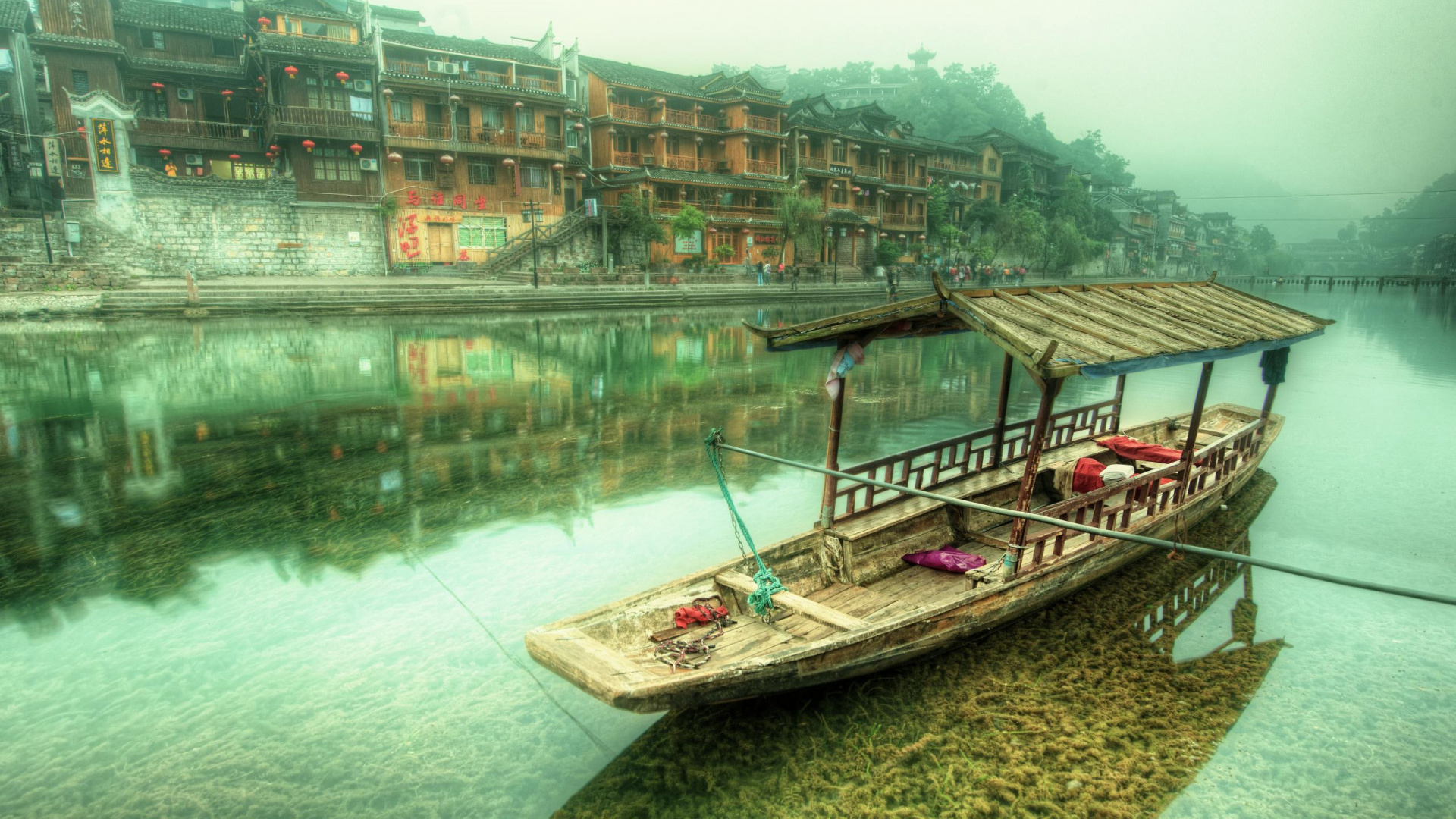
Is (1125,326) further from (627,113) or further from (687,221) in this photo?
(627,113)

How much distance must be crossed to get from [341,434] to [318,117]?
25.7 meters

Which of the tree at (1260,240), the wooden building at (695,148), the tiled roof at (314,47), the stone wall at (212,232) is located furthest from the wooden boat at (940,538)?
the tree at (1260,240)

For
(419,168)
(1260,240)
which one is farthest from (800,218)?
(1260,240)

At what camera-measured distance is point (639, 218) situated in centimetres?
3653

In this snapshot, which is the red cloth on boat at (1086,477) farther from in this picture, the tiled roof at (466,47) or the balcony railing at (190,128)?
the balcony railing at (190,128)

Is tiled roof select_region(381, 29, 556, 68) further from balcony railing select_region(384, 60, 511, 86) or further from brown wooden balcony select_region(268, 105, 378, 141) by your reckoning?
brown wooden balcony select_region(268, 105, 378, 141)

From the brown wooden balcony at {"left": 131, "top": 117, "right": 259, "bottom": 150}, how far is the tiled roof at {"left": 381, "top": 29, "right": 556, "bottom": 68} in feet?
25.4

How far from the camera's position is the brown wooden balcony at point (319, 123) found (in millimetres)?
31547

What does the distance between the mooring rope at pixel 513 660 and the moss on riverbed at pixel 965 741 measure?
300mm

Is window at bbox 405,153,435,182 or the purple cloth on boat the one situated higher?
window at bbox 405,153,435,182

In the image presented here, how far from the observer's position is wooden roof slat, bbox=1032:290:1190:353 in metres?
6.97

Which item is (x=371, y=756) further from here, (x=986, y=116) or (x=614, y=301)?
(x=986, y=116)

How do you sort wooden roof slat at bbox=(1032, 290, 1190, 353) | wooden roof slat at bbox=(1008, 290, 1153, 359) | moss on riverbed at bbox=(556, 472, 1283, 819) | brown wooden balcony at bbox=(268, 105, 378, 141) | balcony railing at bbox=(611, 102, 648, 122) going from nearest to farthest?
moss on riverbed at bbox=(556, 472, 1283, 819) → wooden roof slat at bbox=(1008, 290, 1153, 359) → wooden roof slat at bbox=(1032, 290, 1190, 353) → brown wooden balcony at bbox=(268, 105, 378, 141) → balcony railing at bbox=(611, 102, 648, 122)

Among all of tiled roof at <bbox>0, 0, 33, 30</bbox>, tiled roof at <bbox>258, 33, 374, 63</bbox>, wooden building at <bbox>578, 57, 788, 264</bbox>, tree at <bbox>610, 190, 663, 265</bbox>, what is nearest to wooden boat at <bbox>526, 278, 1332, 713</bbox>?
tree at <bbox>610, 190, 663, 265</bbox>
